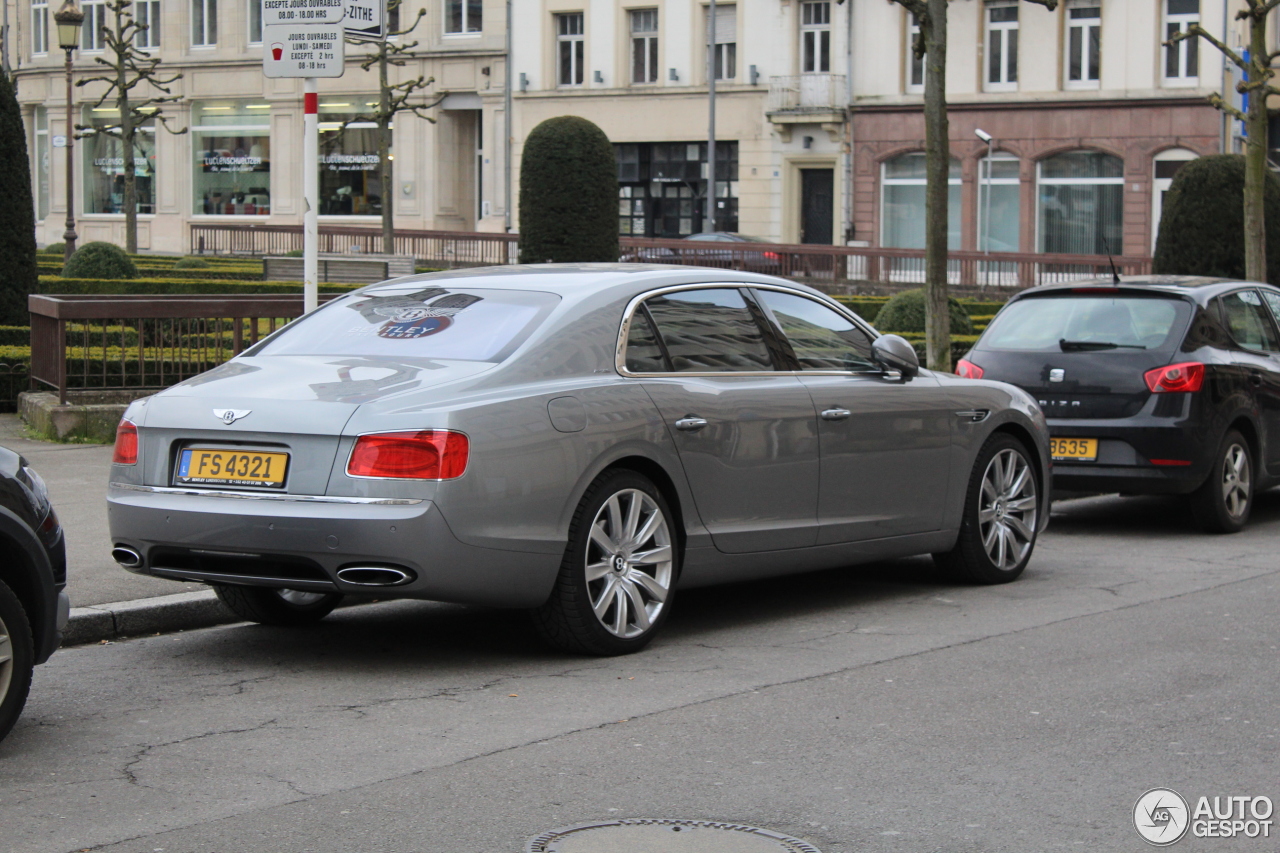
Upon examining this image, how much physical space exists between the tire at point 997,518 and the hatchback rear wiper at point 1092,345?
209cm

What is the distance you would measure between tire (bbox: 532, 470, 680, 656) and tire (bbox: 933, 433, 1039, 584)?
7.56 feet

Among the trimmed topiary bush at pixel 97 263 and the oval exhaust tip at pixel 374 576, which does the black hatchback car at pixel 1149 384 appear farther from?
the trimmed topiary bush at pixel 97 263

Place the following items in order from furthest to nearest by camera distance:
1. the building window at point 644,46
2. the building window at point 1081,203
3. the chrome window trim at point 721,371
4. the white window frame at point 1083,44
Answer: the building window at point 644,46, the building window at point 1081,203, the white window frame at point 1083,44, the chrome window trim at point 721,371

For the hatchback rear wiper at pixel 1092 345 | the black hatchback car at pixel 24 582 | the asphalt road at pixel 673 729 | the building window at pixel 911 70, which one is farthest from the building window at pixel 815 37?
the black hatchback car at pixel 24 582

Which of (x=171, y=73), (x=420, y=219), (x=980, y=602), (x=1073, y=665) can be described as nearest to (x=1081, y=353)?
(x=980, y=602)

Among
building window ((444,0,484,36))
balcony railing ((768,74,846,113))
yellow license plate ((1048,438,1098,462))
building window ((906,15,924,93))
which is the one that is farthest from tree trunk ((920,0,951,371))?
building window ((444,0,484,36))

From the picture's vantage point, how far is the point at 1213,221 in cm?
2380

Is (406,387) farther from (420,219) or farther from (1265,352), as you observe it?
(420,219)

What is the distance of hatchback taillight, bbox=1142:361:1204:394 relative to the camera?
10.8m

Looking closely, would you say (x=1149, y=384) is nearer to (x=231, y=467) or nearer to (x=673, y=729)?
(x=673, y=729)

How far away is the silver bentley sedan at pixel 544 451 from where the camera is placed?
6.20 meters

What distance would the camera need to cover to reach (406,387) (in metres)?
6.40

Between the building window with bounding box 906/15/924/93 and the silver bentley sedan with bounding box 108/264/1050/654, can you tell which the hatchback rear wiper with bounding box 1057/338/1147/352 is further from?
the building window with bounding box 906/15/924/93

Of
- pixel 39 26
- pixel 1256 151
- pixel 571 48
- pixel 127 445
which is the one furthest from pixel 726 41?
pixel 127 445
